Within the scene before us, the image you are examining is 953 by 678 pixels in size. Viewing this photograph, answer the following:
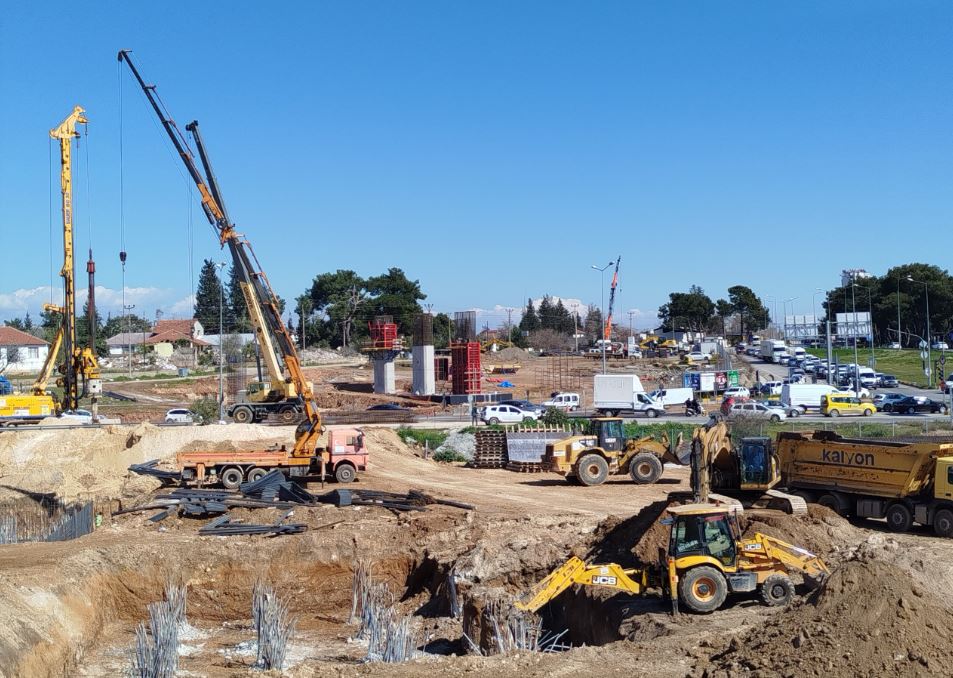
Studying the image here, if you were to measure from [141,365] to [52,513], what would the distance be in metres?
74.6

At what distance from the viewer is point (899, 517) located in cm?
2197

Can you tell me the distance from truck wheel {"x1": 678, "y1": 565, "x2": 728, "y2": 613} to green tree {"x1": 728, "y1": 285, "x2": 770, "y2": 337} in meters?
130

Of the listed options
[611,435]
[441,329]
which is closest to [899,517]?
[611,435]

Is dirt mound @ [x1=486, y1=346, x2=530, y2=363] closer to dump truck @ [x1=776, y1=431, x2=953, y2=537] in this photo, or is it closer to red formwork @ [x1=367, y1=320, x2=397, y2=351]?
red formwork @ [x1=367, y1=320, x2=397, y2=351]

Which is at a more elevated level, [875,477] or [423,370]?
[423,370]

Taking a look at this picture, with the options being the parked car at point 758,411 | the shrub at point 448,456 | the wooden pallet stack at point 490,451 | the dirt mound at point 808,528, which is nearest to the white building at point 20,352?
the shrub at point 448,456

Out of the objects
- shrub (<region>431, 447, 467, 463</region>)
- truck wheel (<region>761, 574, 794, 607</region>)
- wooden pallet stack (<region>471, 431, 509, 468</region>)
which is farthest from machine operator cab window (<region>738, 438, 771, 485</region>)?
shrub (<region>431, 447, 467, 463</region>)

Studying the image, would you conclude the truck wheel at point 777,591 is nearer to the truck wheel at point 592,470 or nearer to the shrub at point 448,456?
the truck wheel at point 592,470

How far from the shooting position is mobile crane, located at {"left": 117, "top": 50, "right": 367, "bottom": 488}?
29.9 metres

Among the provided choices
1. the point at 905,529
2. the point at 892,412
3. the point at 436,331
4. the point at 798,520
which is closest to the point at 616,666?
the point at 798,520

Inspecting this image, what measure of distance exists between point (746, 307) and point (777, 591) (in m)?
132

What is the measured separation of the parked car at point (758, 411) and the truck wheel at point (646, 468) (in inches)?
649

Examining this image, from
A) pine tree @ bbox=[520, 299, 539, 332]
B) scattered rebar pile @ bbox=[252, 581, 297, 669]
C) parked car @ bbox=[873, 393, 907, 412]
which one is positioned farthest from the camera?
pine tree @ bbox=[520, 299, 539, 332]

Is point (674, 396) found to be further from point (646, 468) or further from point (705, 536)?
point (705, 536)
